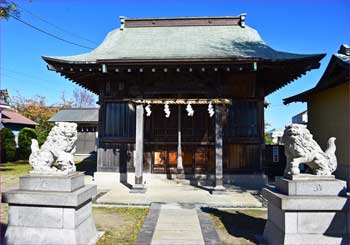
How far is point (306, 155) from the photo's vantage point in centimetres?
396

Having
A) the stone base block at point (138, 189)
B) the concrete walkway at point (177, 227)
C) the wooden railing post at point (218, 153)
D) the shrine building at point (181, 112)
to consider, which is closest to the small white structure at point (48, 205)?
the concrete walkway at point (177, 227)

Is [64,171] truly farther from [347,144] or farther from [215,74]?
[347,144]

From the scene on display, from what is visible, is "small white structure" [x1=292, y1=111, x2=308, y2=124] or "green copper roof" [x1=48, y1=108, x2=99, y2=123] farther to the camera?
"small white structure" [x1=292, y1=111, x2=308, y2=124]

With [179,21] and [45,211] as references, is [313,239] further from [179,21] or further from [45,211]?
[179,21]

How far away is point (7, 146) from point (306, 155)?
1934 cm

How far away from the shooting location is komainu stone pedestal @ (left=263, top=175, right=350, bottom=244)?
364 cm

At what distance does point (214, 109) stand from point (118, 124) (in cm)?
358

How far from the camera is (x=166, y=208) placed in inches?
250

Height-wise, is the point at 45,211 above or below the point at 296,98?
below

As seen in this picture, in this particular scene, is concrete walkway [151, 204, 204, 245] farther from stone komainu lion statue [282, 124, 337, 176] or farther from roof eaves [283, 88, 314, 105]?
roof eaves [283, 88, 314, 105]

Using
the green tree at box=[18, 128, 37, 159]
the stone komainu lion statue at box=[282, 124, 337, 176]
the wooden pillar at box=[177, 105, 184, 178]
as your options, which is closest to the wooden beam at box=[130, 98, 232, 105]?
the wooden pillar at box=[177, 105, 184, 178]

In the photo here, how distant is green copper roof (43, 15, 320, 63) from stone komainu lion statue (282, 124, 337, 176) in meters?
5.18

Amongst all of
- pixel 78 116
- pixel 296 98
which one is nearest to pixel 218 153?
→ pixel 296 98

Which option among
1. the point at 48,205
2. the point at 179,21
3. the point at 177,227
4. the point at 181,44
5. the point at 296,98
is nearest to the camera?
the point at 48,205
